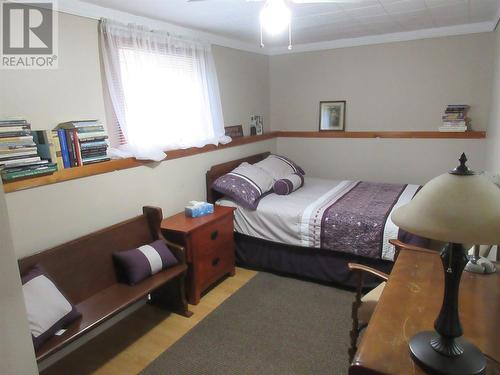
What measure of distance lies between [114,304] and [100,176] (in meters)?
0.86

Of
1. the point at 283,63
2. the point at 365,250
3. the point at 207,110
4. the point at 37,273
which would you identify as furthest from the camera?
the point at 283,63

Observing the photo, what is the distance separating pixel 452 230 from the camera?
3.03ft

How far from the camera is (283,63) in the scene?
4.59m

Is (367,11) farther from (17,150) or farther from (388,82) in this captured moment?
(17,150)

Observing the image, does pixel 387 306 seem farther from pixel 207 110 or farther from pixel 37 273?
pixel 207 110

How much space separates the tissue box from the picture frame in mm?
1080

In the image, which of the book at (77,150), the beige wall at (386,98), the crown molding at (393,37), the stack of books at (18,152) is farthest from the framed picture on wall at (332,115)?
the stack of books at (18,152)

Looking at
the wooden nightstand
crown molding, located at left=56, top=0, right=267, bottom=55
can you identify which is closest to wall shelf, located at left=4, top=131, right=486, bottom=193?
the wooden nightstand

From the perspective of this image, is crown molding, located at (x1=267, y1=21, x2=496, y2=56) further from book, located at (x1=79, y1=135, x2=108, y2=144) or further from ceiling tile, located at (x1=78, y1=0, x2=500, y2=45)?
book, located at (x1=79, y1=135, x2=108, y2=144)

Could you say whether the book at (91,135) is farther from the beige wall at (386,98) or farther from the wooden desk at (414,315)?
the beige wall at (386,98)

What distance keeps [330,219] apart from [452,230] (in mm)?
1984

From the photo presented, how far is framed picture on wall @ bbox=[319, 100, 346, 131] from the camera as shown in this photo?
14.3 ft

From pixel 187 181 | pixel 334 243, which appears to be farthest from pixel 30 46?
→ pixel 334 243

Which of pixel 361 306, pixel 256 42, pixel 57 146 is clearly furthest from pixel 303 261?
pixel 256 42
